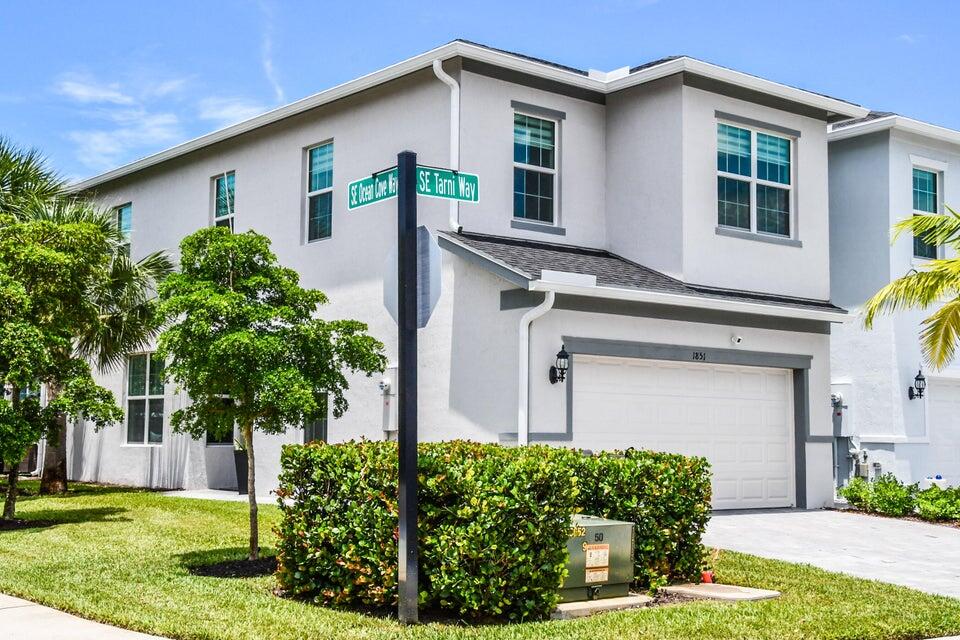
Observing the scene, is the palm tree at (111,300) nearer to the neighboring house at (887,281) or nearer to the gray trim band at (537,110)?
the gray trim band at (537,110)

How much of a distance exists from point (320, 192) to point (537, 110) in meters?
4.03

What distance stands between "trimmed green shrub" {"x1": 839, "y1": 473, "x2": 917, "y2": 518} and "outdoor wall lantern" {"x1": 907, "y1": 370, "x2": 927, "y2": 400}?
2811 mm

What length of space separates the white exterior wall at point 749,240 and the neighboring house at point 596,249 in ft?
0.11

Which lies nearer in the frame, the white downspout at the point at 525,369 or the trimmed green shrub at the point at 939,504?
the white downspout at the point at 525,369

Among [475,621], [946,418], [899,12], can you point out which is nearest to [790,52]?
[899,12]

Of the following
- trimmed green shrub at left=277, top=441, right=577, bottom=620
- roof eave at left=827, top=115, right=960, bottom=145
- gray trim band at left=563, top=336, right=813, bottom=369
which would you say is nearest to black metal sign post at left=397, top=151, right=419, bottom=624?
trimmed green shrub at left=277, top=441, right=577, bottom=620

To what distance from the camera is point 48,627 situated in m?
8.01

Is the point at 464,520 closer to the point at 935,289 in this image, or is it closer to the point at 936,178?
the point at 935,289

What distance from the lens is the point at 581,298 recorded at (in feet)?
49.2

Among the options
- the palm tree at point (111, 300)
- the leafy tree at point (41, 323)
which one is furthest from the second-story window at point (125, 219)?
the leafy tree at point (41, 323)

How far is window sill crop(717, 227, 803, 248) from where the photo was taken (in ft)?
56.1

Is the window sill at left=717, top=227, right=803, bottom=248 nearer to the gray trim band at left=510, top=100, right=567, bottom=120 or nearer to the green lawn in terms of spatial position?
the gray trim band at left=510, top=100, right=567, bottom=120

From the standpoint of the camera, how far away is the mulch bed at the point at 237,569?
34.3 ft

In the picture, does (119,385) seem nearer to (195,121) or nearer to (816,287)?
(195,121)
